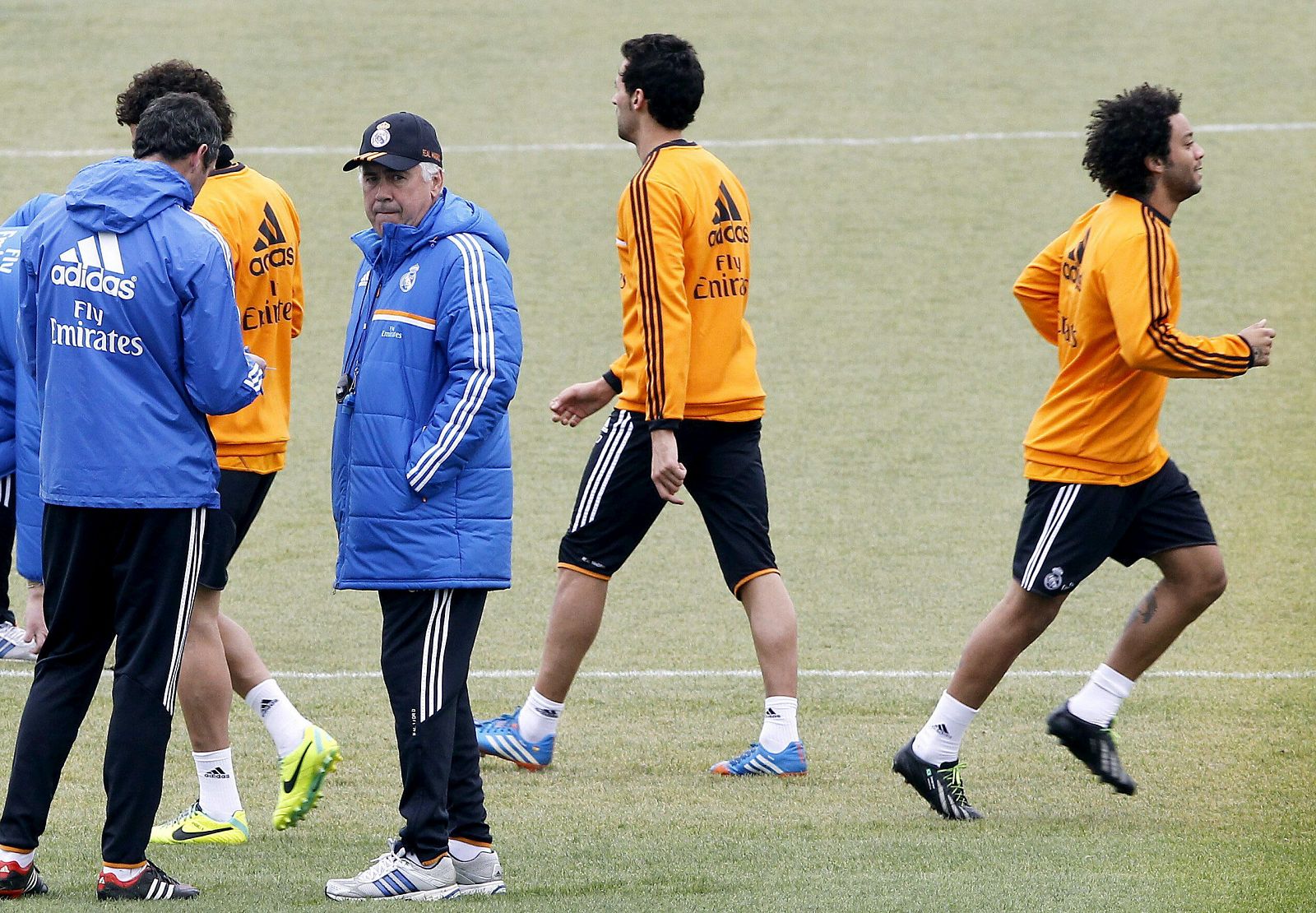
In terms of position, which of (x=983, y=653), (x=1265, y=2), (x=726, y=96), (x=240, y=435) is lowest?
(x=983, y=653)

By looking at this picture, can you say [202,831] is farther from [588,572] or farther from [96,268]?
[96,268]

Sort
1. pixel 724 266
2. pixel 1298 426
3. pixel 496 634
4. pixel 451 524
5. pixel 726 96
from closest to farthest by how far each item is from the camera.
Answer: pixel 451 524
pixel 724 266
pixel 496 634
pixel 1298 426
pixel 726 96

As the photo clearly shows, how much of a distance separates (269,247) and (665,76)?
4.19 feet

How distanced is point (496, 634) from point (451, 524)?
10.9 feet

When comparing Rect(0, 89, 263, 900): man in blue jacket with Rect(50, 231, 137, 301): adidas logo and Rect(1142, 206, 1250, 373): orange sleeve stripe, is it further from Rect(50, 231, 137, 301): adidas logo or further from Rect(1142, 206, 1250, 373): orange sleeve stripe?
Rect(1142, 206, 1250, 373): orange sleeve stripe

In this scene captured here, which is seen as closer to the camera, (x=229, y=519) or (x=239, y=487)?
(x=229, y=519)

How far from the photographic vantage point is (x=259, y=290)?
5.12 metres

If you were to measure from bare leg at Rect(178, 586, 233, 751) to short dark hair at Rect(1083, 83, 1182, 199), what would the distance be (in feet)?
8.89

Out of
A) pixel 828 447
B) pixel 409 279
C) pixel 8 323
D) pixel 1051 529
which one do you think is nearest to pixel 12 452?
pixel 8 323

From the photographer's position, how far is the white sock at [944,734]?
5027 mm

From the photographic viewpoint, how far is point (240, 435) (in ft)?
16.4

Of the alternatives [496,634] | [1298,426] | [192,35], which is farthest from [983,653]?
[192,35]

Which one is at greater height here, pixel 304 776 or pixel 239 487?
pixel 239 487

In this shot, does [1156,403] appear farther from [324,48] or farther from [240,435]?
[324,48]
